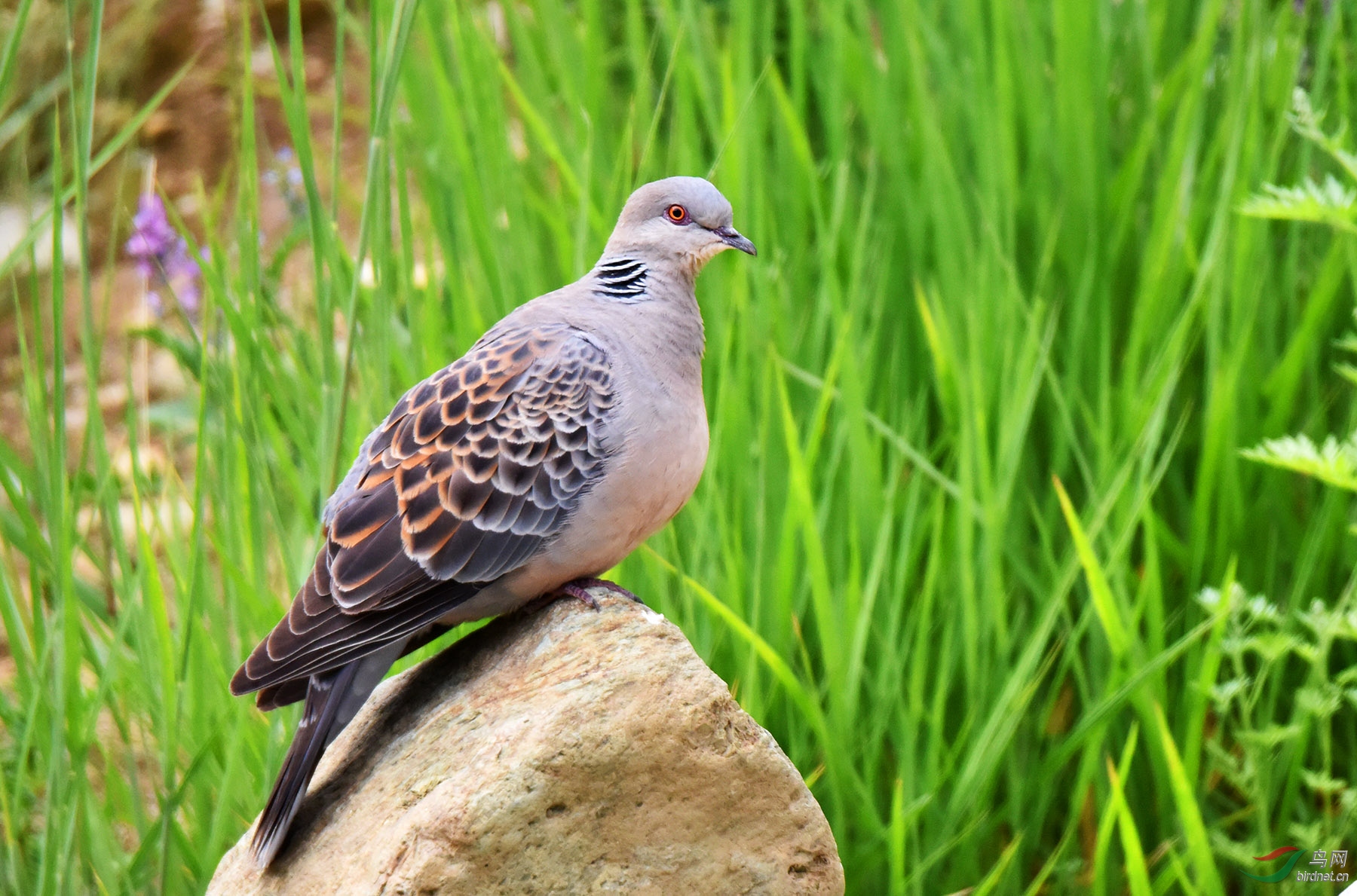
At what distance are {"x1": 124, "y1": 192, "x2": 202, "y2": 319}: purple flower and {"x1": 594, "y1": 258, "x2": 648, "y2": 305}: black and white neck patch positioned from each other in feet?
3.88

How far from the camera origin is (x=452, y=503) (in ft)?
8.16

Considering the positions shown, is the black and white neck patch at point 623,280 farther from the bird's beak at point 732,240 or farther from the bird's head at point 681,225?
the bird's beak at point 732,240

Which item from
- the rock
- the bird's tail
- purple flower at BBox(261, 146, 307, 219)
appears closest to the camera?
the rock

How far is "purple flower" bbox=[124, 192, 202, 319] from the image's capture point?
12.4 feet

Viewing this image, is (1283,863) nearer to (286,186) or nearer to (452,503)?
(452,503)

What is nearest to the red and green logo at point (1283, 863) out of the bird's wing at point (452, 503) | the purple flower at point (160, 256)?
the bird's wing at point (452, 503)

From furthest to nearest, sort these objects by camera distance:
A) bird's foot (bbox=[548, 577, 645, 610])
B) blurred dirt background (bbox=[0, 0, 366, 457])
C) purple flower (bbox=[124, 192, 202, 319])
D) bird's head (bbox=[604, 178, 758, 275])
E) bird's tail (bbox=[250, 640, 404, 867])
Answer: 1. blurred dirt background (bbox=[0, 0, 366, 457])
2. purple flower (bbox=[124, 192, 202, 319])
3. bird's head (bbox=[604, 178, 758, 275])
4. bird's foot (bbox=[548, 577, 645, 610])
5. bird's tail (bbox=[250, 640, 404, 867])

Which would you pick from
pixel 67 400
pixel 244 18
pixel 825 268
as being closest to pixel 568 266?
pixel 825 268

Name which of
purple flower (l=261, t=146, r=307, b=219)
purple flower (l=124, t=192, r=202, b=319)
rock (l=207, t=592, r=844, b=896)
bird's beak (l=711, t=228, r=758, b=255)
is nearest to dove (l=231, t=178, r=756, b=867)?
rock (l=207, t=592, r=844, b=896)

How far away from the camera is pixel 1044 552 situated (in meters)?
3.20

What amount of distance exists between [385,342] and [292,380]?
3.50 ft

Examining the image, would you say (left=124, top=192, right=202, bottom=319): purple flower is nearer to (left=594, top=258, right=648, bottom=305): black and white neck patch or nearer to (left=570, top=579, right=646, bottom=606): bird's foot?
(left=594, top=258, right=648, bottom=305): black and white neck patch

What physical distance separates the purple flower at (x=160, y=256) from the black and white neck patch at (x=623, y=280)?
1.18 m

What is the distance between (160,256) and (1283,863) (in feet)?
11.9
